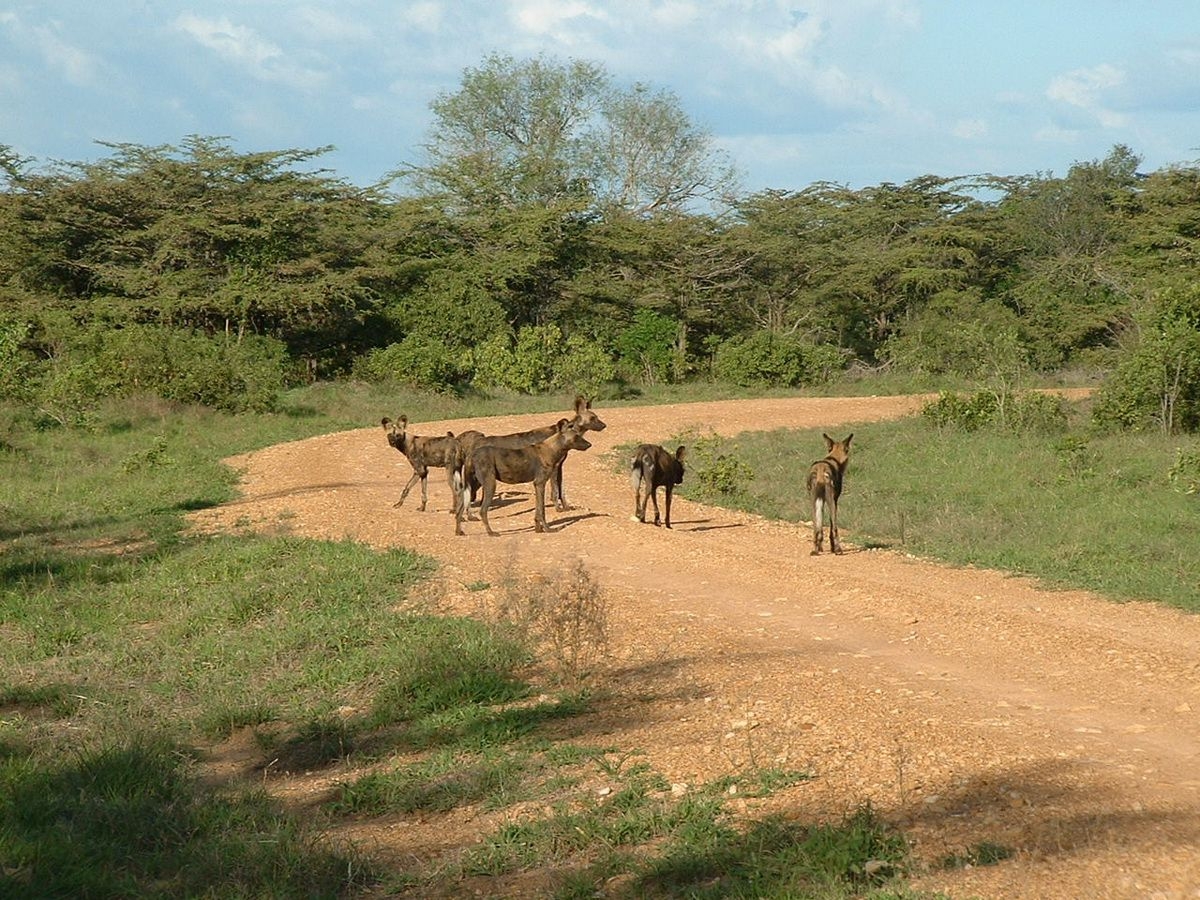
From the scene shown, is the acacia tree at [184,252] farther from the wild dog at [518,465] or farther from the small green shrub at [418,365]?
the wild dog at [518,465]

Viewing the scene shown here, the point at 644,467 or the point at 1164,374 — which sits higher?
the point at 1164,374

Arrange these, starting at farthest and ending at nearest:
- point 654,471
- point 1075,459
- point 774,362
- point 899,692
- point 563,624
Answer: point 774,362, point 1075,459, point 654,471, point 563,624, point 899,692

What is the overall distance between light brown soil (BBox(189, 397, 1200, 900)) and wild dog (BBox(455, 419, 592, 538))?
32cm

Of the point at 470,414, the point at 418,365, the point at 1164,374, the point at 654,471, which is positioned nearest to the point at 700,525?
the point at 654,471

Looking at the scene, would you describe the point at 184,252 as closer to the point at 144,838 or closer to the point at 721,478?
the point at 721,478

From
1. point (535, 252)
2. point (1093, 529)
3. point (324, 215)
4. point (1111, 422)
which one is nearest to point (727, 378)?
point (535, 252)

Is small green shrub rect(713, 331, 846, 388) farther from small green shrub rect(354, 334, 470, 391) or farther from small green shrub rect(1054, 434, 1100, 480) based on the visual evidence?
small green shrub rect(1054, 434, 1100, 480)

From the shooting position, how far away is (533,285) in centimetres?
3538

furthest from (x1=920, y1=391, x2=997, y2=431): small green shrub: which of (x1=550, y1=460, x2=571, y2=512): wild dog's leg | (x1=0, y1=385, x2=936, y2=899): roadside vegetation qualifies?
(x1=0, y1=385, x2=936, y2=899): roadside vegetation

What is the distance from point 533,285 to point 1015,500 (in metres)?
22.1

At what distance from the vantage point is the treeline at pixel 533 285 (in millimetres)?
25094

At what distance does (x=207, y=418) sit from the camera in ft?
77.4

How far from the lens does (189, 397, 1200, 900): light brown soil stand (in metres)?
4.88

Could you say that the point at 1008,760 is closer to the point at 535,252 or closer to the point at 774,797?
the point at 774,797
